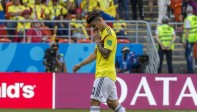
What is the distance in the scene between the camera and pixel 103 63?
46.1ft

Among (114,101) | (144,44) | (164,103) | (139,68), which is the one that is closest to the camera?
(114,101)

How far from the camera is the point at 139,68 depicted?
75.2ft

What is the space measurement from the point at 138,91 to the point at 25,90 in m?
2.89

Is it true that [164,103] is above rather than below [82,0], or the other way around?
below

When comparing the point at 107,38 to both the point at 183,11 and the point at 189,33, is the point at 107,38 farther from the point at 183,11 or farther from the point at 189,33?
the point at 183,11

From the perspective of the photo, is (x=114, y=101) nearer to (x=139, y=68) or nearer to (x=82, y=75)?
(x=82, y=75)

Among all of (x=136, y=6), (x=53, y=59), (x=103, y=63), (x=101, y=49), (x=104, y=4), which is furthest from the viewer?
(x=136, y=6)

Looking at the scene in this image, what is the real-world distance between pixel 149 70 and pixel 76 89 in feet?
14.0

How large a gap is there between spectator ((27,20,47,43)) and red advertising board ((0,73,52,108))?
3.65 m

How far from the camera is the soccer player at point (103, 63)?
45.6ft

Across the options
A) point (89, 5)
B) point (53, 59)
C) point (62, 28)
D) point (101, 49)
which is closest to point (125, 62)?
point (53, 59)

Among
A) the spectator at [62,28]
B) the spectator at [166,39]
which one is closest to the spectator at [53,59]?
the spectator at [62,28]

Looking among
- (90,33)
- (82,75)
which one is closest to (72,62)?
(90,33)

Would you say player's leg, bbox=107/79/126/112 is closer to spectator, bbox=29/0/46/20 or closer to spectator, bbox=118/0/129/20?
spectator, bbox=29/0/46/20
